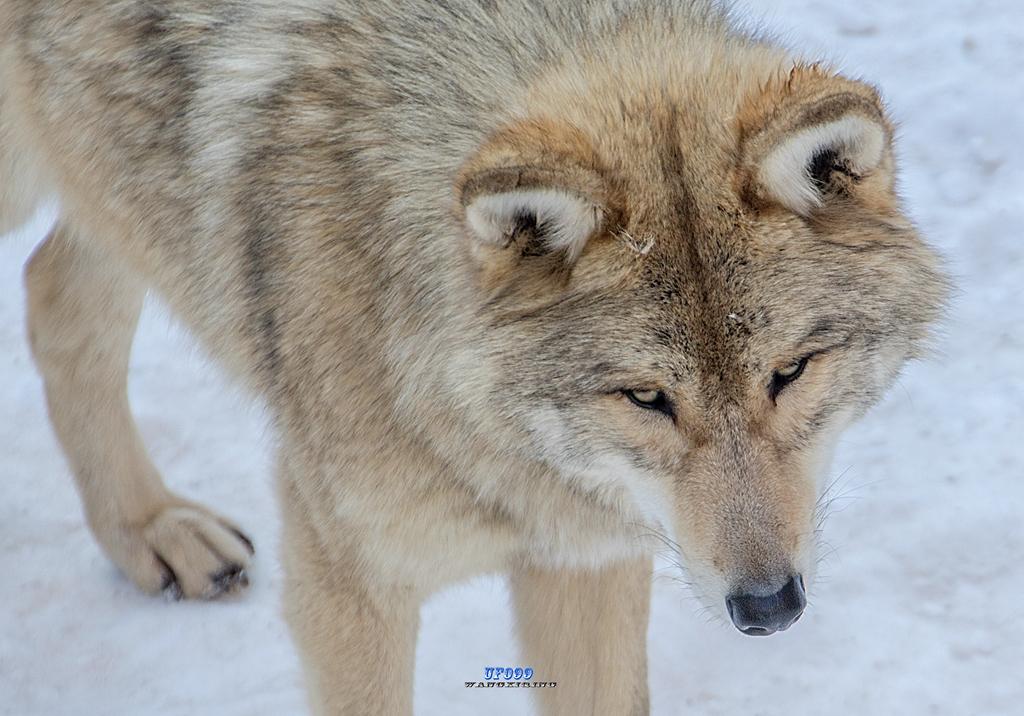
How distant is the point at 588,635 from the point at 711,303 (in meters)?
1.41

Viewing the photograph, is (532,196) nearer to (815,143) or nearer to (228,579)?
(815,143)

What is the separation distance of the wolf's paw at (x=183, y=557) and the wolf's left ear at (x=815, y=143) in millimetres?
2511

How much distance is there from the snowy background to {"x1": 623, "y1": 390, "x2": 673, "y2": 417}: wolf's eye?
115cm

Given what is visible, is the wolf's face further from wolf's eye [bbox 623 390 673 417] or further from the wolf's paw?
the wolf's paw

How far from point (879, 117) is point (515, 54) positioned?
900 mm

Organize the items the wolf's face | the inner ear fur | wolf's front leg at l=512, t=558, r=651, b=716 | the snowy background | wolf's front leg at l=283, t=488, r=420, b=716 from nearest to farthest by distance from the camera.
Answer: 1. the inner ear fur
2. the wolf's face
3. wolf's front leg at l=283, t=488, r=420, b=716
4. wolf's front leg at l=512, t=558, r=651, b=716
5. the snowy background

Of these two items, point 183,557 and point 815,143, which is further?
point 183,557

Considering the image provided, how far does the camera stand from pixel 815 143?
104 inches

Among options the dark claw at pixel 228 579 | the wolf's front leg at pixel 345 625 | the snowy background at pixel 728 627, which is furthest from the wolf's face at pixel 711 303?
the dark claw at pixel 228 579

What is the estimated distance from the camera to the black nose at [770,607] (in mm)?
2693

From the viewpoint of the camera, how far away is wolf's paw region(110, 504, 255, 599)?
4535mm

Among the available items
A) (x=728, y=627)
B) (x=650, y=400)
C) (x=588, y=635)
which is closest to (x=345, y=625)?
(x=588, y=635)

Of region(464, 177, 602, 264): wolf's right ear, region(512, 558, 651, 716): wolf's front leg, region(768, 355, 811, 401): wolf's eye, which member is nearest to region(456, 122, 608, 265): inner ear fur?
region(464, 177, 602, 264): wolf's right ear

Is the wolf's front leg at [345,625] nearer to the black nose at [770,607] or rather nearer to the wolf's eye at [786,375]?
the black nose at [770,607]
